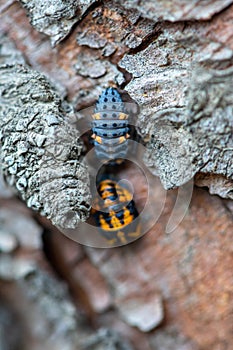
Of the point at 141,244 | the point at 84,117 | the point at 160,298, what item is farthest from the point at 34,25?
the point at 160,298

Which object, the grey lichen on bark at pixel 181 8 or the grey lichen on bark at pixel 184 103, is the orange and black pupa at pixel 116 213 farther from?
the grey lichen on bark at pixel 181 8

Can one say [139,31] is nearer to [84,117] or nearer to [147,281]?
[84,117]

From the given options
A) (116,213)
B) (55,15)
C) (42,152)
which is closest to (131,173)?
(116,213)

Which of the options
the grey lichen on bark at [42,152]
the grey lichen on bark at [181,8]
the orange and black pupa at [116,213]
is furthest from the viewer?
the orange and black pupa at [116,213]

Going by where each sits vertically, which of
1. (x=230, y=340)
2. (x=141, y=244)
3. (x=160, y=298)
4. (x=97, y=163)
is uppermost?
(x=97, y=163)

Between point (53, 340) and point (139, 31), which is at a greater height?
point (139, 31)

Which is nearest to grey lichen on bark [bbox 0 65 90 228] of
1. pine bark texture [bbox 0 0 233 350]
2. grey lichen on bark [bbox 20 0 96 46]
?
pine bark texture [bbox 0 0 233 350]

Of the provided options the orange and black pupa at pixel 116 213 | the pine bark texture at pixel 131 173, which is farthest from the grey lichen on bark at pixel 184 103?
the orange and black pupa at pixel 116 213
